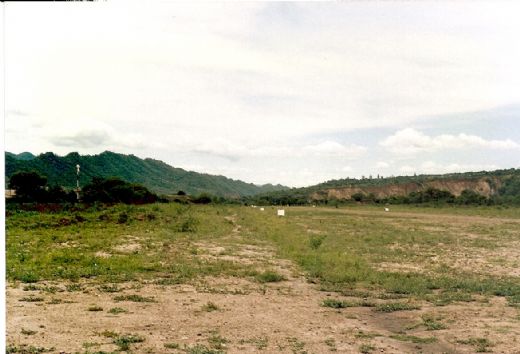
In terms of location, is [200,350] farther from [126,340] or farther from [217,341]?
[126,340]

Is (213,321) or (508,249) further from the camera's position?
(508,249)

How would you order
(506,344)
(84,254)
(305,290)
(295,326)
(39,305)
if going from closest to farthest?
(506,344), (295,326), (39,305), (305,290), (84,254)

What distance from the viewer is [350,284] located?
1659 cm

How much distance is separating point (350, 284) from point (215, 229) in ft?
68.7

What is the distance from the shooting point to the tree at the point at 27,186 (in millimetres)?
59875

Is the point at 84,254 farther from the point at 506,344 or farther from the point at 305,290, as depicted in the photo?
the point at 506,344

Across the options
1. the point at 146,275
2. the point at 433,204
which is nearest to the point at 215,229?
the point at 146,275

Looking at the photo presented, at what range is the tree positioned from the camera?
196ft

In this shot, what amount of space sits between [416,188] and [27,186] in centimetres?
11971

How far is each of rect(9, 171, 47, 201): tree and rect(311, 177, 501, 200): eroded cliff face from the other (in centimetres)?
9869

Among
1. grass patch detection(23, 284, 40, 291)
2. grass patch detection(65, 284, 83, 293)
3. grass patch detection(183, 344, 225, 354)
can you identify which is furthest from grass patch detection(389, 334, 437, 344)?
grass patch detection(23, 284, 40, 291)

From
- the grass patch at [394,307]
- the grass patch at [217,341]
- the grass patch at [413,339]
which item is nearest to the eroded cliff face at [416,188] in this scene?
the grass patch at [394,307]

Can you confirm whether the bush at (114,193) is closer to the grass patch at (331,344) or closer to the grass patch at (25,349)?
the grass patch at (25,349)

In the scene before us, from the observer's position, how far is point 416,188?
149 meters
